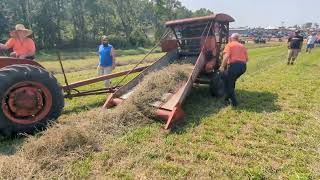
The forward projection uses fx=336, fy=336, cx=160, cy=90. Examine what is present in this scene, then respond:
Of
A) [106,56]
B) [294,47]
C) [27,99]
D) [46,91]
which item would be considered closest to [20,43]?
[46,91]

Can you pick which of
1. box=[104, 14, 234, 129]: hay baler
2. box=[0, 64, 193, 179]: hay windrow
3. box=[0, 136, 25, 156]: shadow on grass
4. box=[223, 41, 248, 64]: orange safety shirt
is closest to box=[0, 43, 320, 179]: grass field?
box=[0, 136, 25, 156]: shadow on grass

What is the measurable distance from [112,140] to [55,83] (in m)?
1.46

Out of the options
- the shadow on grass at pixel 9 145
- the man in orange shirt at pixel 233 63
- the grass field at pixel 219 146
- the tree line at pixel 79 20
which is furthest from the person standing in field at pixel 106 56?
the tree line at pixel 79 20

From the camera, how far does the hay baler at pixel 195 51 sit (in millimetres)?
7468

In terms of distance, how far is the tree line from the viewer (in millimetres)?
49344

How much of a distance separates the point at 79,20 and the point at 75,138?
5891 cm

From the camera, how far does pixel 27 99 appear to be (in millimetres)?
5492

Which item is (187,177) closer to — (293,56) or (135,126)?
(135,126)

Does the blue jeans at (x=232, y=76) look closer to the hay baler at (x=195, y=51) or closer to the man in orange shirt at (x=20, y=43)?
the hay baler at (x=195, y=51)

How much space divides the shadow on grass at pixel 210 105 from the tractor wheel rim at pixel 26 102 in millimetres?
2257

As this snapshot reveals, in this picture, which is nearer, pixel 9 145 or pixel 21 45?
pixel 9 145

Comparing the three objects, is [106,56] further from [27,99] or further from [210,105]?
→ [27,99]

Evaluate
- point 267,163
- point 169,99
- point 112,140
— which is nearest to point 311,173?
point 267,163

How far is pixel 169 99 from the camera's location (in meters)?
6.94
